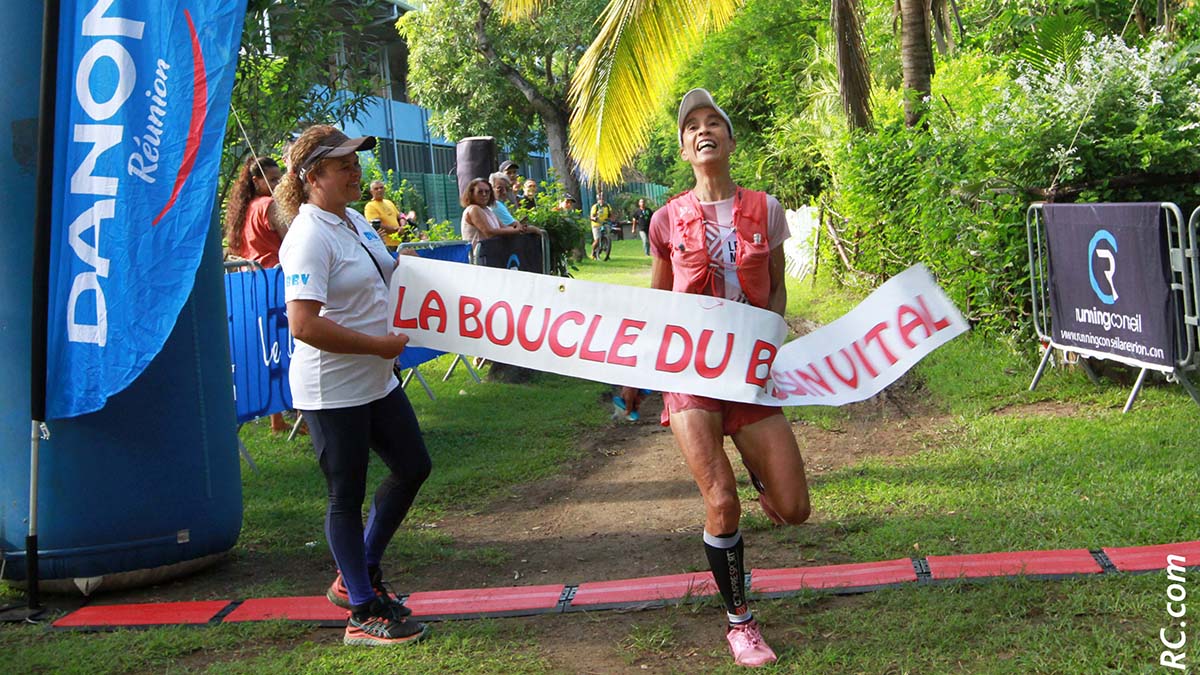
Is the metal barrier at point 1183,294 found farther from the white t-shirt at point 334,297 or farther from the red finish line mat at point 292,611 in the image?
the red finish line mat at point 292,611

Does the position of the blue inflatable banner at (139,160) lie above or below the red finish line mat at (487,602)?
above

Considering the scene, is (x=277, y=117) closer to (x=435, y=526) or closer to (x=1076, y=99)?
(x=435, y=526)

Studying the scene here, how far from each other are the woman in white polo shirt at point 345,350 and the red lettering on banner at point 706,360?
3.87ft

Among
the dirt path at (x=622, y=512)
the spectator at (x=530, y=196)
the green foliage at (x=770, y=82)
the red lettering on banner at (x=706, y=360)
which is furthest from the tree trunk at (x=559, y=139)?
the red lettering on banner at (x=706, y=360)

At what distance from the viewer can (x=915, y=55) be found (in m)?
12.3

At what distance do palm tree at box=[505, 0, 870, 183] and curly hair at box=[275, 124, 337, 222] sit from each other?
836 cm

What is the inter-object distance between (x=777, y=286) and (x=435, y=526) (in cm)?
319

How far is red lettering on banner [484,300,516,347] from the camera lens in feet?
16.3

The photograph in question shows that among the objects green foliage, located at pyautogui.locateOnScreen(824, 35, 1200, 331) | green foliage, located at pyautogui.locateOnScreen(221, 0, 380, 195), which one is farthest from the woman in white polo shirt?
green foliage, located at pyautogui.locateOnScreen(824, 35, 1200, 331)

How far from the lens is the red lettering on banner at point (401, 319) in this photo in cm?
500

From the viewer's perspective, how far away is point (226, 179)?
11.2 metres

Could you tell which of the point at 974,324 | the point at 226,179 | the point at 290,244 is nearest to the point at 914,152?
the point at 974,324

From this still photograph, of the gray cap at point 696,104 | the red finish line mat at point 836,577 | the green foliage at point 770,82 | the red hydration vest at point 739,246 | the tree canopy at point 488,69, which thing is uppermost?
the tree canopy at point 488,69

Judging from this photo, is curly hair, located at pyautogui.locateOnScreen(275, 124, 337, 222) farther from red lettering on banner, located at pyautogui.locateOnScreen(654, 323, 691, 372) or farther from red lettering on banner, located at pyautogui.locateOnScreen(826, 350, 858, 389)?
red lettering on banner, located at pyautogui.locateOnScreen(826, 350, 858, 389)
